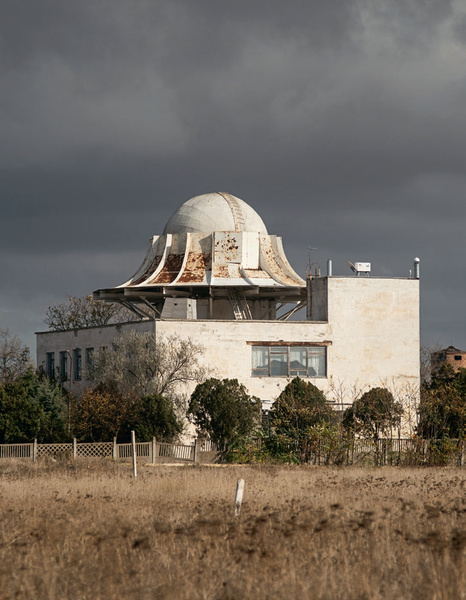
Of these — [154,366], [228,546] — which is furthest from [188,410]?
[228,546]

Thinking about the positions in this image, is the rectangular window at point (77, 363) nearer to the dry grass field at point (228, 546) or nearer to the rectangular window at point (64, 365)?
the rectangular window at point (64, 365)

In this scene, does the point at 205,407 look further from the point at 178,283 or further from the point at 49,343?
the point at 49,343

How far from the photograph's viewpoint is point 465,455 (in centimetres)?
4059

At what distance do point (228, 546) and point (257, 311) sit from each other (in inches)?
1899

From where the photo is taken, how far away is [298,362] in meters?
55.5

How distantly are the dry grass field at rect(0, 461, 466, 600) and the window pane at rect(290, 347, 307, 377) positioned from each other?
100 ft

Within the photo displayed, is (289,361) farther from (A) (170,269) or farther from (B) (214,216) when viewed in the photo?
(B) (214,216)

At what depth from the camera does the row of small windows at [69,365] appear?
6100cm

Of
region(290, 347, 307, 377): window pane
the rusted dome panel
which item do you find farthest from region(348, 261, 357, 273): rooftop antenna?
region(290, 347, 307, 377): window pane

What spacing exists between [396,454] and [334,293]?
17562 mm

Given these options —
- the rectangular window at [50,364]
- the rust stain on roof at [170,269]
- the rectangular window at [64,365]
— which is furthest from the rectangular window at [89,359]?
the rust stain on roof at [170,269]

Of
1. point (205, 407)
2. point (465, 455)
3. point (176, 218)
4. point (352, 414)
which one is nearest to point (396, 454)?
point (465, 455)

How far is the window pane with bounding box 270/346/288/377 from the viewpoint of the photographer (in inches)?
2169

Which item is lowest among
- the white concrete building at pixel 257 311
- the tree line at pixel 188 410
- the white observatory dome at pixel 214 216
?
the tree line at pixel 188 410
